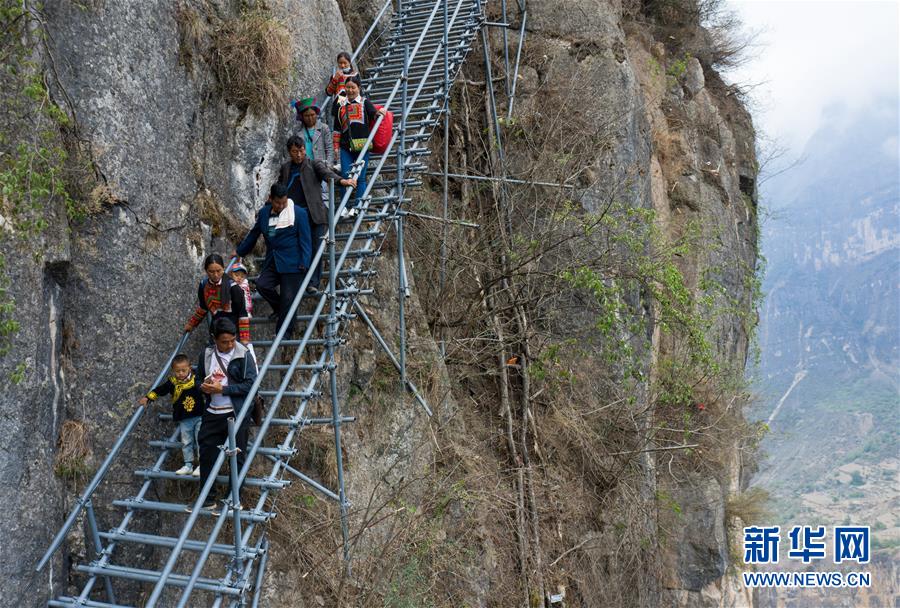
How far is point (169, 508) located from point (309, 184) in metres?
3.07

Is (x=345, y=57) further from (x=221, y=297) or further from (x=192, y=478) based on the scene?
(x=192, y=478)

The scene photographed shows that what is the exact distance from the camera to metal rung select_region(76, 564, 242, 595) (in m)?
5.26

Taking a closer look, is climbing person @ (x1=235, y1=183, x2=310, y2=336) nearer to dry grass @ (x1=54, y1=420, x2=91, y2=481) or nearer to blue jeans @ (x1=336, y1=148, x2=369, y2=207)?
blue jeans @ (x1=336, y1=148, x2=369, y2=207)

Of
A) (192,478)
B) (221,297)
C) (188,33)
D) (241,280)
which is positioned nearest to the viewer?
(192,478)

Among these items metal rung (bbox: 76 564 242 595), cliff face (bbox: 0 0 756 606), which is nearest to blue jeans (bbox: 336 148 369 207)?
cliff face (bbox: 0 0 756 606)

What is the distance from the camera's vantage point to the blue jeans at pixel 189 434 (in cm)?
610

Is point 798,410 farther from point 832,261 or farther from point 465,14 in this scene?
point 465,14

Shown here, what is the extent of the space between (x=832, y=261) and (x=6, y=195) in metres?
75.0

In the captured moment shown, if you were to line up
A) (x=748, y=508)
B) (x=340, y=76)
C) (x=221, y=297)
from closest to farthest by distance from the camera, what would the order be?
(x=221, y=297), (x=340, y=76), (x=748, y=508)

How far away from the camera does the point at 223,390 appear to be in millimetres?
5656

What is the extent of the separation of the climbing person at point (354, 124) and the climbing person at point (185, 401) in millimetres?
2763

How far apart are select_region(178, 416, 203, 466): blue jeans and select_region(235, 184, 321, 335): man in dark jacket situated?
1164 mm

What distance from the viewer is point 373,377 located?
8070mm

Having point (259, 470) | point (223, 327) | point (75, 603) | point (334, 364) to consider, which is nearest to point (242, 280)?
point (223, 327)
